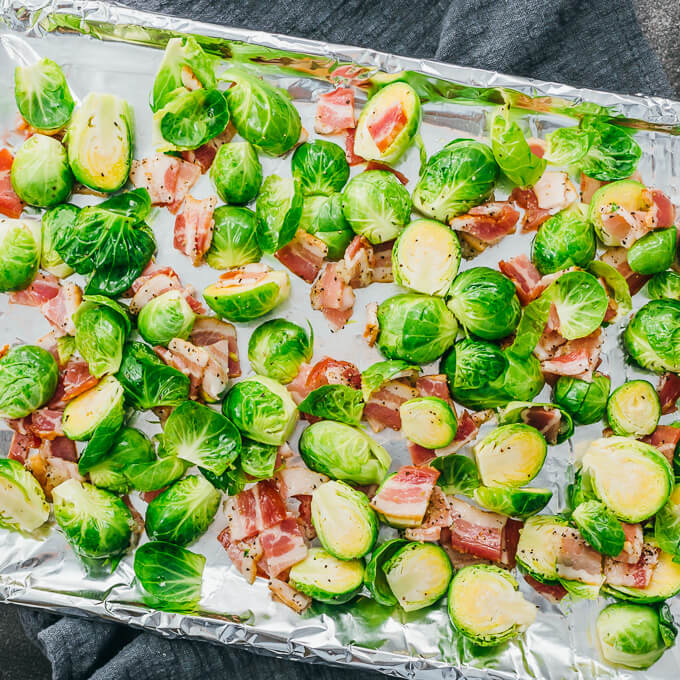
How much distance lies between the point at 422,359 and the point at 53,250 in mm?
1494

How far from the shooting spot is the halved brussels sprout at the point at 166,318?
282 centimetres

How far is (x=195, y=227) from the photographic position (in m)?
2.90

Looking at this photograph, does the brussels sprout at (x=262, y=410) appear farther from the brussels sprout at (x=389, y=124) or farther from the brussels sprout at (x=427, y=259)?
the brussels sprout at (x=389, y=124)

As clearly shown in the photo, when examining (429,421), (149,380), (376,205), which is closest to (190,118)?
(376,205)

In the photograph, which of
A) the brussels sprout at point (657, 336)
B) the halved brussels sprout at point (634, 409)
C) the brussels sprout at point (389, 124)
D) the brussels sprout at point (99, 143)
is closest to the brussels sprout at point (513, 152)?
the brussels sprout at point (389, 124)

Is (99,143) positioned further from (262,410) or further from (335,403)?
(335,403)

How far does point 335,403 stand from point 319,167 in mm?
922

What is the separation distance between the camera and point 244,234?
2.90m

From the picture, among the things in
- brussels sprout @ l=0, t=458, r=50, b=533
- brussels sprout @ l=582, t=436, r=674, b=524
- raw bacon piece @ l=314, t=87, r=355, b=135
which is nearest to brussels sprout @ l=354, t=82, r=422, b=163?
raw bacon piece @ l=314, t=87, r=355, b=135

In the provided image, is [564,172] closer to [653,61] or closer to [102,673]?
[653,61]

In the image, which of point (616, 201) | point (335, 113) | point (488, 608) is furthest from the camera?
point (335, 113)

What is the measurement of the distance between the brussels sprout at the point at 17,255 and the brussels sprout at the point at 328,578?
1533mm

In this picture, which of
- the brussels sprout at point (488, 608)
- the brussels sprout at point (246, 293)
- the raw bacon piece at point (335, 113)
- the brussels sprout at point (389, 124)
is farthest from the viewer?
the raw bacon piece at point (335, 113)

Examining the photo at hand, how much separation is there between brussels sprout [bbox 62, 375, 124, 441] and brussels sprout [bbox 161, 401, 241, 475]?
0.20 metres
